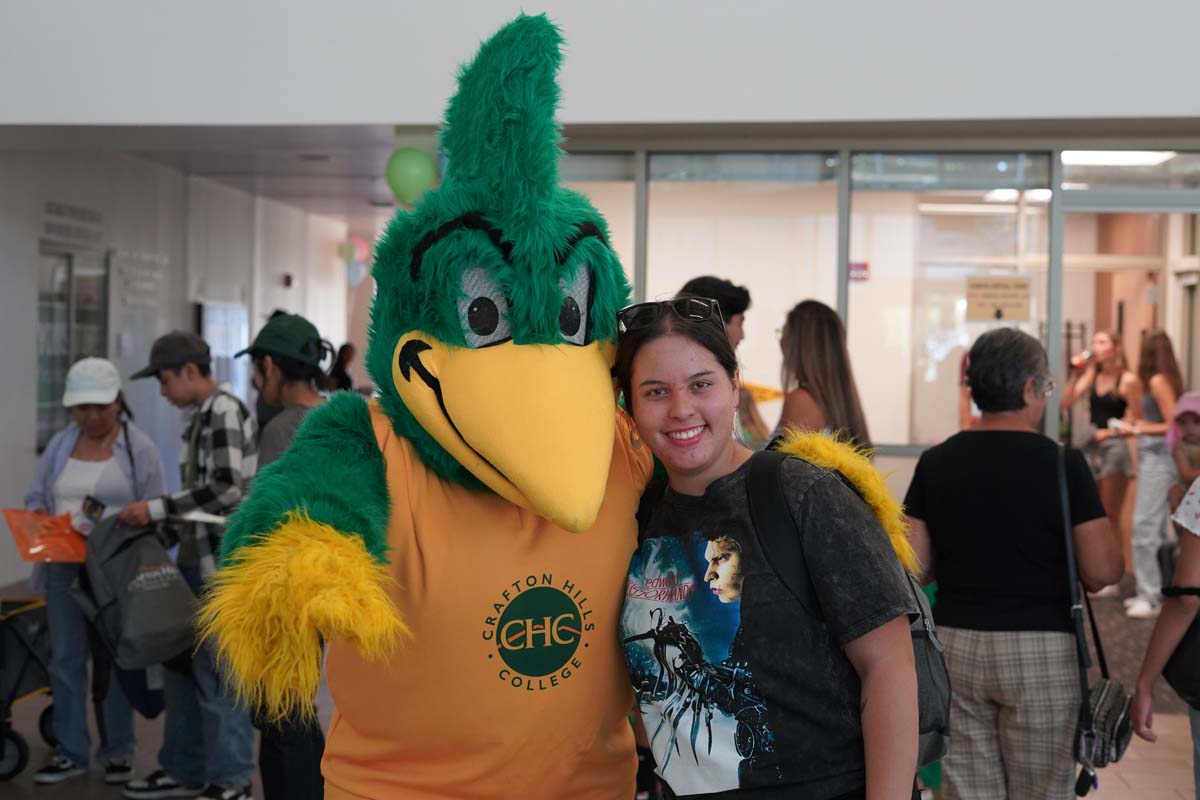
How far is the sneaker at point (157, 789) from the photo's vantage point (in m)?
4.58

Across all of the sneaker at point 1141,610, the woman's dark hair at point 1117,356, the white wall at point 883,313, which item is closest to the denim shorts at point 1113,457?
the woman's dark hair at point 1117,356

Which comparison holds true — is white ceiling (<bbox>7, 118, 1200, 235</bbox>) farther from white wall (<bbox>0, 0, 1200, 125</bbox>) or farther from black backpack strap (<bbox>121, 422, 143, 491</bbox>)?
black backpack strap (<bbox>121, 422, 143, 491</bbox>)

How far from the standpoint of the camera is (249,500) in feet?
5.79

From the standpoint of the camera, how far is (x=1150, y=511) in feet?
24.9

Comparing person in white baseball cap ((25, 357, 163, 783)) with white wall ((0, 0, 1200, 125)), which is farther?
white wall ((0, 0, 1200, 125))

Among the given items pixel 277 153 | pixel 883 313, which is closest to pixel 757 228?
pixel 883 313

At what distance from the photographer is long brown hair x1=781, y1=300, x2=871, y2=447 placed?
12.7 feet

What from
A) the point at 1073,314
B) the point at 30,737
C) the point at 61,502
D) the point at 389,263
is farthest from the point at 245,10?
the point at 1073,314

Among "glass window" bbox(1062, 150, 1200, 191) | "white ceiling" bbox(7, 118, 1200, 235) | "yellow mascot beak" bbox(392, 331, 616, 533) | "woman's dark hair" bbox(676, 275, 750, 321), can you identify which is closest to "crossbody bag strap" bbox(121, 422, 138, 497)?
"white ceiling" bbox(7, 118, 1200, 235)

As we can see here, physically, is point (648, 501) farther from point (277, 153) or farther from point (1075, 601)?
point (277, 153)

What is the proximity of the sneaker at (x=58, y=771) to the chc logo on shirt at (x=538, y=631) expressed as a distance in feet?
12.4

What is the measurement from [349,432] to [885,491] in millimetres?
884

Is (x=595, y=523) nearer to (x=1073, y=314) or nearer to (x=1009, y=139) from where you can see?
(x=1009, y=139)

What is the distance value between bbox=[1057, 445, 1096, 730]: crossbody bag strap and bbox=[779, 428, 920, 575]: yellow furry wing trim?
1.14 metres
